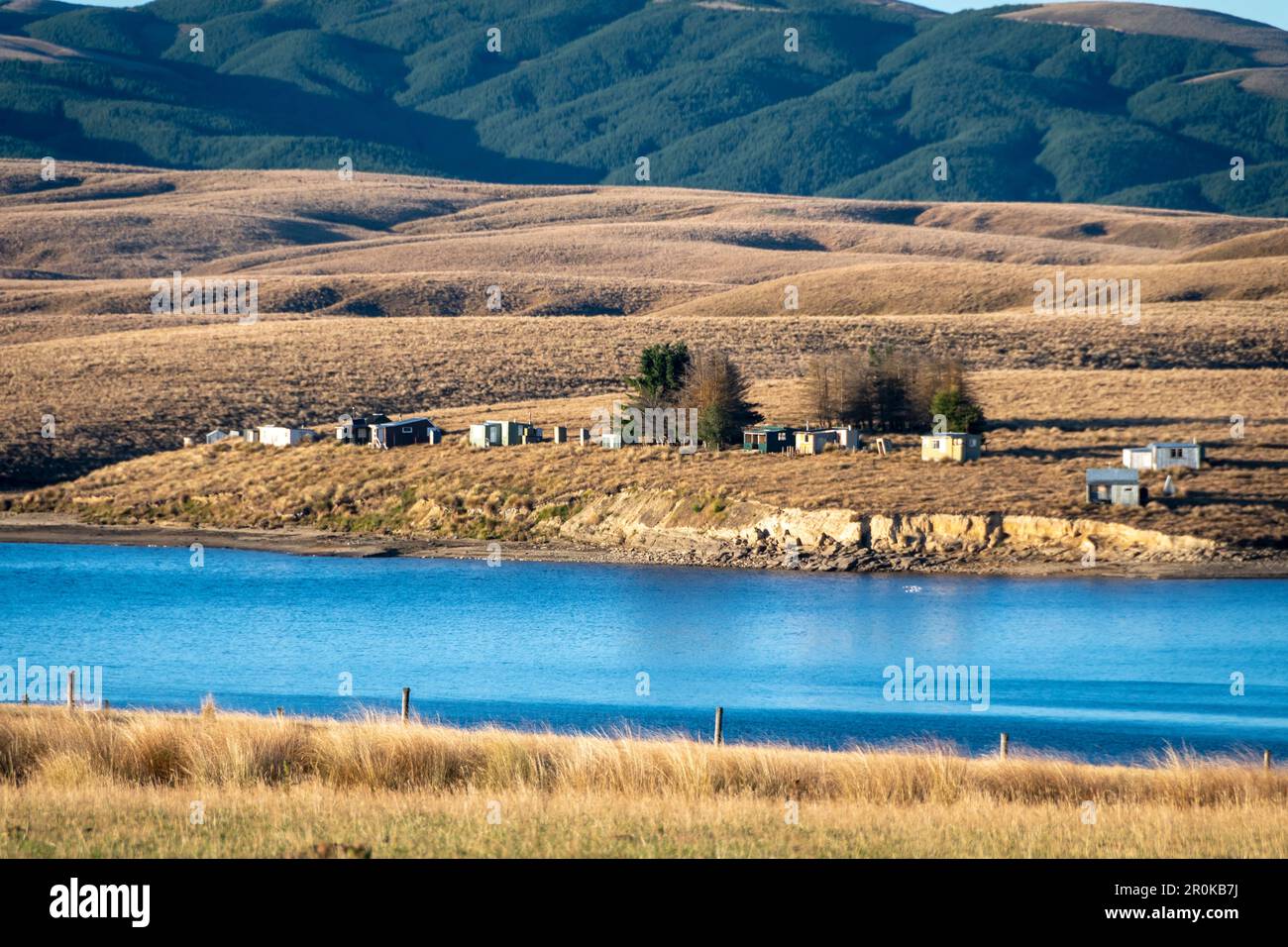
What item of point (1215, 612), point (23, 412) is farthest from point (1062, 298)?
point (1215, 612)

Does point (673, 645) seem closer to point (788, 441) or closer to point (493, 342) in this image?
point (788, 441)

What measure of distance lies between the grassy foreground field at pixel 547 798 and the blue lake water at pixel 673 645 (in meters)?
11.1

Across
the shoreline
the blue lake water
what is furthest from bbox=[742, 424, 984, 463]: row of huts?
the blue lake water

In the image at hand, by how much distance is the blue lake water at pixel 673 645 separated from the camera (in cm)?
3719

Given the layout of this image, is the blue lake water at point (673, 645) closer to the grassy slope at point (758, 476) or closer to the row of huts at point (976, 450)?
the grassy slope at point (758, 476)

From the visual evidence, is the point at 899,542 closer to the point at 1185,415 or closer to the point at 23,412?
the point at 1185,415

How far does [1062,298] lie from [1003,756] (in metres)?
113

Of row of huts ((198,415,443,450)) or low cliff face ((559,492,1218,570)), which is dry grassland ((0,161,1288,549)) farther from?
row of huts ((198,415,443,450))

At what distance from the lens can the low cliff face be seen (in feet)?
192

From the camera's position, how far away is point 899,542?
59938 mm

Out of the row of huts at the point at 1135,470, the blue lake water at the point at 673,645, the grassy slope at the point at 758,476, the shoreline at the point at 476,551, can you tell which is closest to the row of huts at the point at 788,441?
the row of huts at the point at 1135,470

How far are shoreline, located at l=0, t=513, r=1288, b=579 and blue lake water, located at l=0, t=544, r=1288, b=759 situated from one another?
98cm

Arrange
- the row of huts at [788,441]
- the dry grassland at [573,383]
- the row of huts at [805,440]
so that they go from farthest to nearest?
the row of huts at [805,440]
the dry grassland at [573,383]
the row of huts at [788,441]
